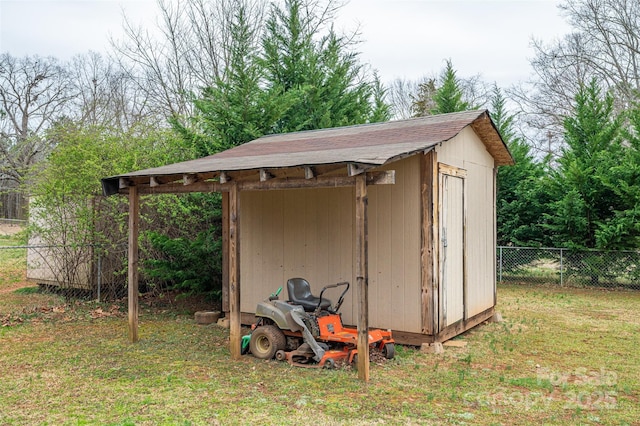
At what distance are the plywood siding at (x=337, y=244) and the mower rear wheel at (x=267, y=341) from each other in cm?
128

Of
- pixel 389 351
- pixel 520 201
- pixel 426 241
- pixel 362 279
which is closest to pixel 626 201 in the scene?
pixel 520 201

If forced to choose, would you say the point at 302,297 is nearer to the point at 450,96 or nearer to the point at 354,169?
the point at 354,169

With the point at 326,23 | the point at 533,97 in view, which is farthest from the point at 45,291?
the point at 533,97

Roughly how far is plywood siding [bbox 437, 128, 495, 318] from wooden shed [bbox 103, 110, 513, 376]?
15 millimetres

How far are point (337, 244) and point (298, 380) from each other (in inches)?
89.6

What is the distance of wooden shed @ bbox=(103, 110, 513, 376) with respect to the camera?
5.67m

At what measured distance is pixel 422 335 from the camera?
606 centimetres

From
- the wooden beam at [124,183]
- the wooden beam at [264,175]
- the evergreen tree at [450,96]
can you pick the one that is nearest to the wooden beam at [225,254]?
the wooden beam at [124,183]

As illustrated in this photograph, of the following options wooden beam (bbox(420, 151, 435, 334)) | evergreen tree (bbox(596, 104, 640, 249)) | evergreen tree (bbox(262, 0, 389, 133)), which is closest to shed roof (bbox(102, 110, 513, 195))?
wooden beam (bbox(420, 151, 435, 334))

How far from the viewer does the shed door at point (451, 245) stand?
249 inches

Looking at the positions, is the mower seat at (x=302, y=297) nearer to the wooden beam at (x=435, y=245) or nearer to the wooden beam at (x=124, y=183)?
the wooden beam at (x=435, y=245)

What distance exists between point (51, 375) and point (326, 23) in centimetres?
1311

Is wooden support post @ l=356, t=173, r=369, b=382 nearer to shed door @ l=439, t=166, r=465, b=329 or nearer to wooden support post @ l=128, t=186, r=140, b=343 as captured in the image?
shed door @ l=439, t=166, r=465, b=329

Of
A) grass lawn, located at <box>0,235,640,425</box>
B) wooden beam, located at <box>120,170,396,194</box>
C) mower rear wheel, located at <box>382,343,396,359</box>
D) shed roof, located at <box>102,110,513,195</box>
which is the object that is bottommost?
grass lawn, located at <box>0,235,640,425</box>
